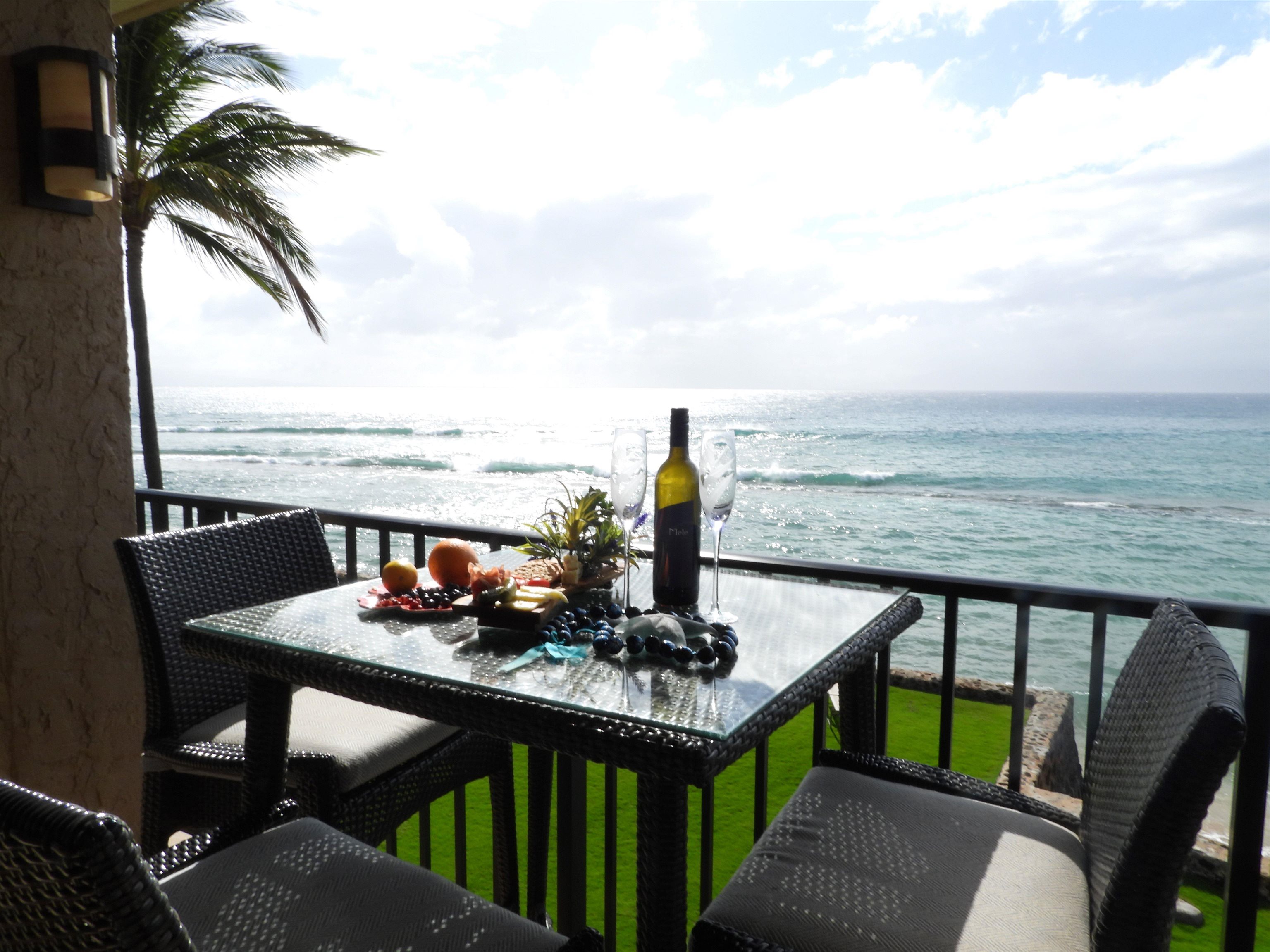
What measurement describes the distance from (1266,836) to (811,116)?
6680 millimetres

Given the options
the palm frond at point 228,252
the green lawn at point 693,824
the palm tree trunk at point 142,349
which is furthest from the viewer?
the palm frond at point 228,252

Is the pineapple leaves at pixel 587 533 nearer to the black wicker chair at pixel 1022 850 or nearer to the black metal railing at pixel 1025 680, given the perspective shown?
the black metal railing at pixel 1025 680

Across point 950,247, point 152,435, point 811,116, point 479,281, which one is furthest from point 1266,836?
point 479,281

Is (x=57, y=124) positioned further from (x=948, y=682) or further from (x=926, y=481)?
(x=926, y=481)

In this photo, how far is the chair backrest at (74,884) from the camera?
1.59ft

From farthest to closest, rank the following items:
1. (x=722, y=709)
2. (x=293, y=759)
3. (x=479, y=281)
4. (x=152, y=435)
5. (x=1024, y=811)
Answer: (x=479, y=281) → (x=152, y=435) → (x=293, y=759) → (x=1024, y=811) → (x=722, y=709)

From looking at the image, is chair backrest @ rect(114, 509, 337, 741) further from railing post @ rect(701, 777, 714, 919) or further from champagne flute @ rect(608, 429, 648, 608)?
railing post @ rect(701, 777, 714, 919)

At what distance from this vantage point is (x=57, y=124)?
190 centimetres

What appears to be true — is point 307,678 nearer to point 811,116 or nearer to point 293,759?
point 293,759

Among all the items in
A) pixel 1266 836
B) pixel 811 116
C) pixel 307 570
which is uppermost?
pixel 811 116

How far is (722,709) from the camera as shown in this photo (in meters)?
0.92

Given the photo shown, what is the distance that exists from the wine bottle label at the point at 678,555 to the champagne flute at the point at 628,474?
6cm

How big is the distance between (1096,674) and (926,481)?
71.2ft

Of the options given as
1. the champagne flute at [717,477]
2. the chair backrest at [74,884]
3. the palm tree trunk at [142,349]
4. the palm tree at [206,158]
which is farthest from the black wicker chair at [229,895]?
the palm tree trunk at [142,349]
